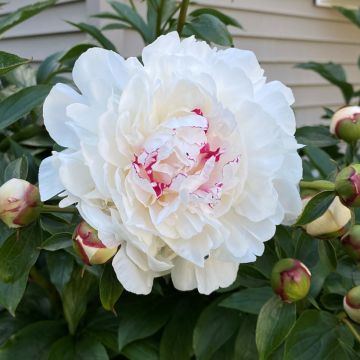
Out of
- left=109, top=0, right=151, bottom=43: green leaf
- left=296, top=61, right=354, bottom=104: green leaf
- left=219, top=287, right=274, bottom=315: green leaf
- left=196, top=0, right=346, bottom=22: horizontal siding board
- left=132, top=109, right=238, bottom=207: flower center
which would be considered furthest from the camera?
left=196, top=0, right=346, bottom=22: horizontal siding board

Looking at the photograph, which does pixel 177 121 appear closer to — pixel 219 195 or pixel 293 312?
pixel 219 195

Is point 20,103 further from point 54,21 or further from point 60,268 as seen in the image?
point 54,21

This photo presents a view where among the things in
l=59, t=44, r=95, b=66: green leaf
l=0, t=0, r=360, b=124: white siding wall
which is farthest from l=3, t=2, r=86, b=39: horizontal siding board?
l=59, t=44, r=95, b=66: green leaf

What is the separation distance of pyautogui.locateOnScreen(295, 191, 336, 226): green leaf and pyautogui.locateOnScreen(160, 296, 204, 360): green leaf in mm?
359

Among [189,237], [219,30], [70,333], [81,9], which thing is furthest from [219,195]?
[81,9]

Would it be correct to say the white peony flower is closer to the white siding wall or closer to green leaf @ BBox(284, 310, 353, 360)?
green leaf @ BBox(284, 310, 353, 360)

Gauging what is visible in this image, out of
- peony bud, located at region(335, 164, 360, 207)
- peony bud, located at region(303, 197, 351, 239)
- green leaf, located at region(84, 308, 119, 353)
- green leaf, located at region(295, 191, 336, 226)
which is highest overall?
peony bud, located at region(335, 164, 360, 207)

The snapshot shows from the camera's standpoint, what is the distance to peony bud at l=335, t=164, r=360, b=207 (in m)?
0.56

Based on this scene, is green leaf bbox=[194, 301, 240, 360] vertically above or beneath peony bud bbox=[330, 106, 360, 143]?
beneath

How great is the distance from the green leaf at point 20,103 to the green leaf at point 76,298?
278 millimetres

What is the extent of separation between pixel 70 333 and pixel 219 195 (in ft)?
1.68

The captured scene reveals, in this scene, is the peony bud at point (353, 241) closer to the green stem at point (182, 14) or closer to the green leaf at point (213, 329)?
the green leaf at point (213, 329)

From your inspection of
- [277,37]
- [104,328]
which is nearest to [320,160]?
[104,328]

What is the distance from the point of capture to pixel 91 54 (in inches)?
21.3
